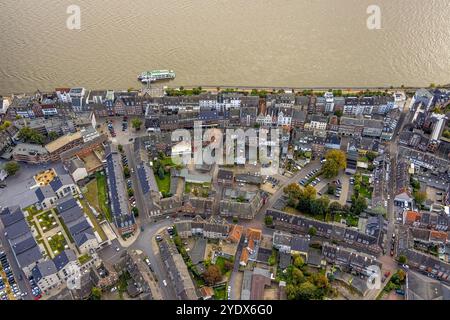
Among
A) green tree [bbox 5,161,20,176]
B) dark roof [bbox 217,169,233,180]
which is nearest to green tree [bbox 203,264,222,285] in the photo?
dark roof [bbox 217,169,233,180]

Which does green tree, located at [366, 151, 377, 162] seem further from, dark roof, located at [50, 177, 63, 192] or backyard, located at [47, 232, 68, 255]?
dark roof, located at [50, 177, 63, 192]

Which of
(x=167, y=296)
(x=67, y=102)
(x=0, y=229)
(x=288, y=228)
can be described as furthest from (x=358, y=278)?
(x=67, y=102)

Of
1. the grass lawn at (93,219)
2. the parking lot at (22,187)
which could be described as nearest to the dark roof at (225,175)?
the grass lawn at (93,219)

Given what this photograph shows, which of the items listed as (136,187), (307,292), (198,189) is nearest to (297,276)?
(307,292)

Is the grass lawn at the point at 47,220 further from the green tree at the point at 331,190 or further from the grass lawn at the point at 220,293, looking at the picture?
the green tree at the point at 331,190

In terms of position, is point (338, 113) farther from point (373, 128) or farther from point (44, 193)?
point (44, 193)

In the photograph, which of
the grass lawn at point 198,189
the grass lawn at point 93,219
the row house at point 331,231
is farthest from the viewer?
the grass lawn at point 198,189
